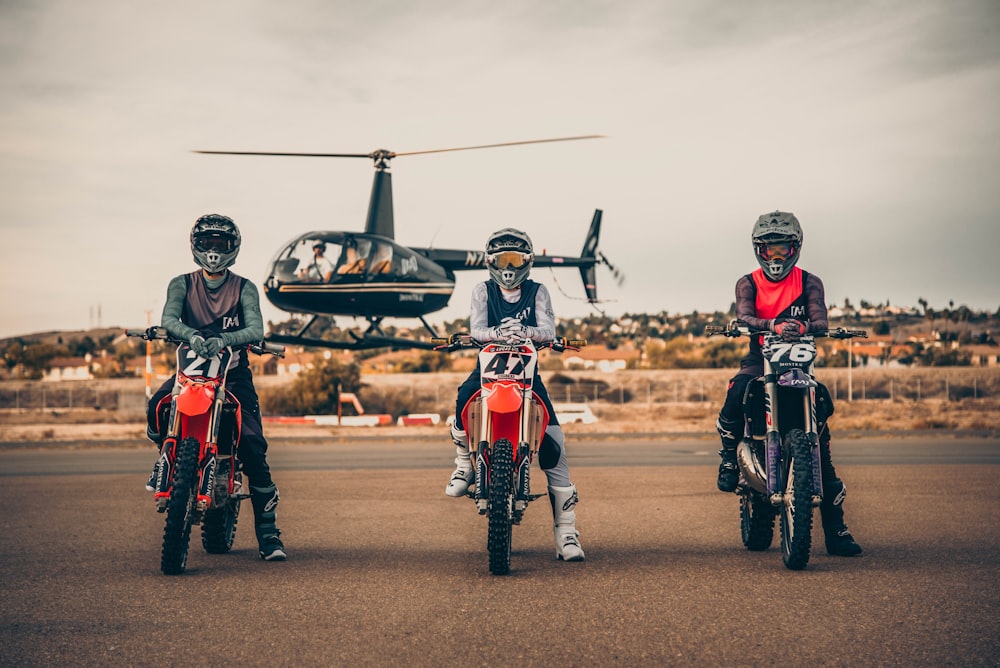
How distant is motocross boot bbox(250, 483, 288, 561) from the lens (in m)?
7.77

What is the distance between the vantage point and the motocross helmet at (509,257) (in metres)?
8.04

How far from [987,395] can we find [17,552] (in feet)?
229

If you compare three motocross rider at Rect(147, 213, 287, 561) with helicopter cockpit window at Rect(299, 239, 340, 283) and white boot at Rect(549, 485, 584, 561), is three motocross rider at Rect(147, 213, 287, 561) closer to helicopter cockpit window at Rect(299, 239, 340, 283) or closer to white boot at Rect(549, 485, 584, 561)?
white boot at Rect(549, 485, 584, 561)

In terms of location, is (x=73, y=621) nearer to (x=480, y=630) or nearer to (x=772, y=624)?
(x=480, y=630)

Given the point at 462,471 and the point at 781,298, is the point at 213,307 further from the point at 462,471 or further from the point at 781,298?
the point at 781,298

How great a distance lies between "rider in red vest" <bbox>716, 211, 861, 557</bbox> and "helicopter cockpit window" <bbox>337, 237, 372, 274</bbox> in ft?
77.7

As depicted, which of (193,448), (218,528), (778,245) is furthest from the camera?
(218,528)

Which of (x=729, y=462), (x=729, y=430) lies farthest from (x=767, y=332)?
(x=729, y=462)

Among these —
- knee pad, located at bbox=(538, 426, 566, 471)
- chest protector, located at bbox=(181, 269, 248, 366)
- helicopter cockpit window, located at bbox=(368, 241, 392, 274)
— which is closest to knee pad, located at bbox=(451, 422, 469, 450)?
knee pad, located at bbox=(538, 426, 566, 471)

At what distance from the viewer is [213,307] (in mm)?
8008

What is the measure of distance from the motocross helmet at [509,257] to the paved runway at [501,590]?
1.93 m

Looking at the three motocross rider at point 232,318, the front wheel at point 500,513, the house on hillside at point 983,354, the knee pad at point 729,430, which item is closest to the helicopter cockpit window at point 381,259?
the three motocross rider at point 232,318

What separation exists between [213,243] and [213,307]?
44cm

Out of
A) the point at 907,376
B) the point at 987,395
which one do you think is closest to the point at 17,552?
the point at 987,395
